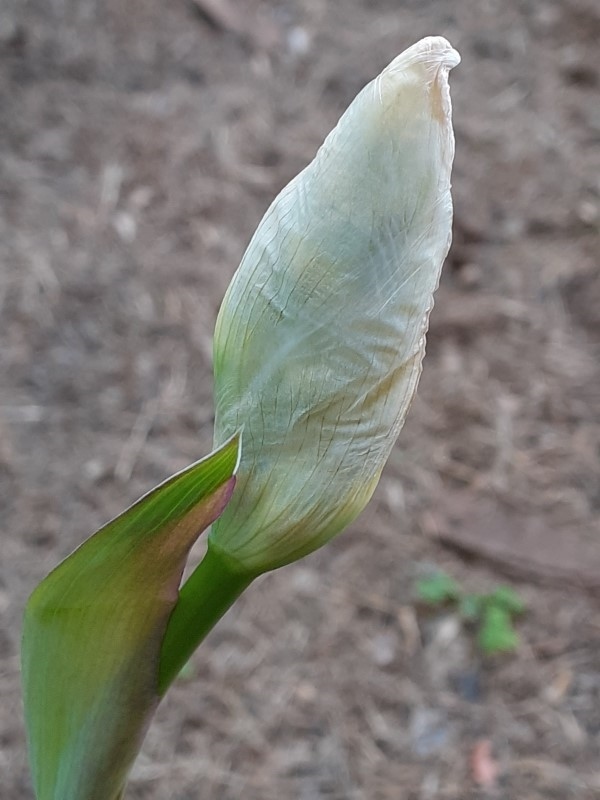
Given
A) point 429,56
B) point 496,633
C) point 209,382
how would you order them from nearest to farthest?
point 429,56 → point 496,633 → point 209,382

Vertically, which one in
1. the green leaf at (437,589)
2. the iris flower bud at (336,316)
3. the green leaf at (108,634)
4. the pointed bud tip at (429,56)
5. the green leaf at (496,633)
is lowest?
the green leaf at (496,633)

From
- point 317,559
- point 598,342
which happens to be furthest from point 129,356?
point 598,342

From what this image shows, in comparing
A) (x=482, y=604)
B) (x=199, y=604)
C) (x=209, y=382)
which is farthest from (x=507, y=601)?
(x=199, y=604)

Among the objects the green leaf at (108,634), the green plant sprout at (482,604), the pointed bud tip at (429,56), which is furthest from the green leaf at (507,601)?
the pointed bud tip at (429,56)

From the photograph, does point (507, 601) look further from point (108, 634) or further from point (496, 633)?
point (108, 634)

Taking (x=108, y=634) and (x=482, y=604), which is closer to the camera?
(x=108, y=634)

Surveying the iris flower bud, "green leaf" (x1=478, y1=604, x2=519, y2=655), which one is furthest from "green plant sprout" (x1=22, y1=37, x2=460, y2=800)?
"green leaf" (x1=478, y1=604, x2=519, y2=655)

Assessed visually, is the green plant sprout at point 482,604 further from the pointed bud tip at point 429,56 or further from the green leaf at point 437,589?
the pointed bud tip at point 429,56
